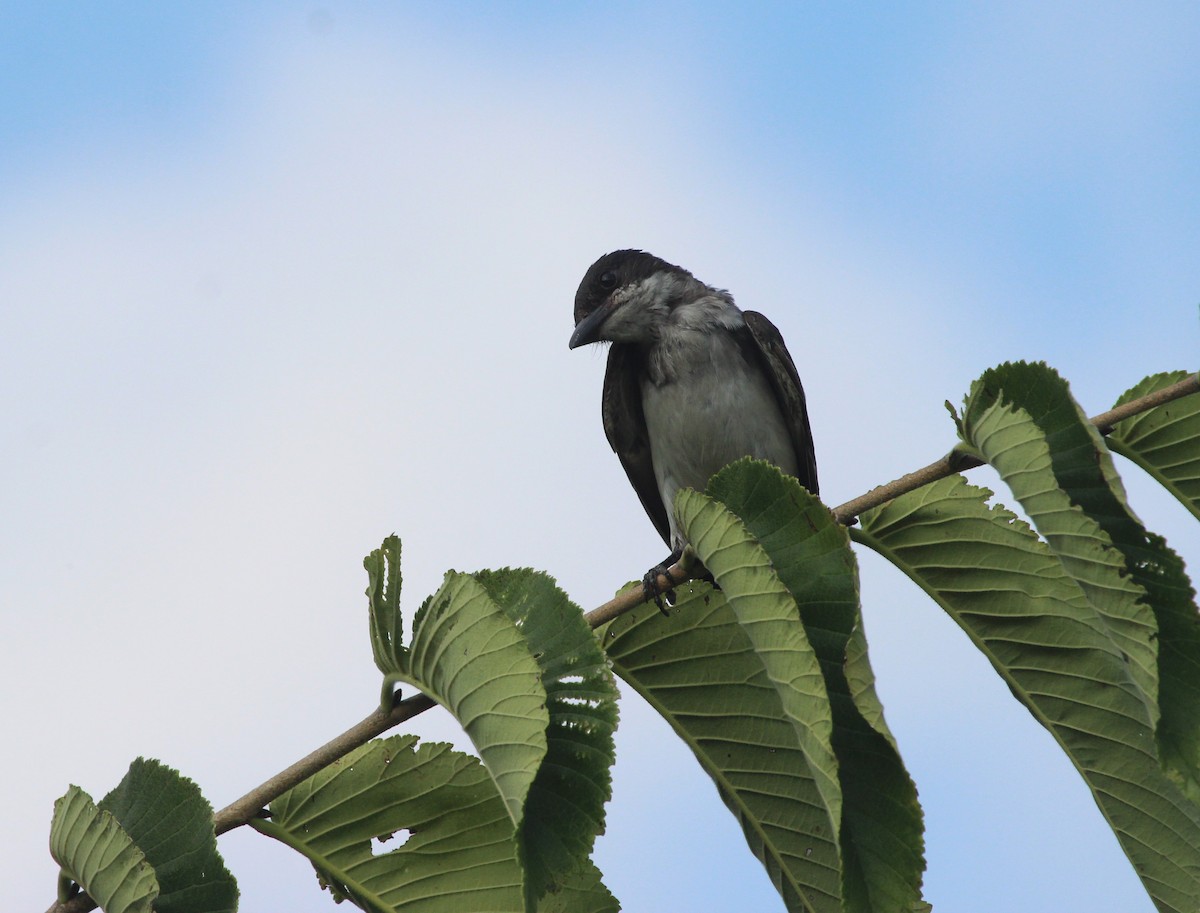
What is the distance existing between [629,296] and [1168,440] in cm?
493

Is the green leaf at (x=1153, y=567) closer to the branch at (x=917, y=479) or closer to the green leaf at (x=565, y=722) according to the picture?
the branch at (x=917, y=479)

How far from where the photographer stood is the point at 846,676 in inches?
74.3

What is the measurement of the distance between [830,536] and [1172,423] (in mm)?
767

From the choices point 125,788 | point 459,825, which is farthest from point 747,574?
point 125,788

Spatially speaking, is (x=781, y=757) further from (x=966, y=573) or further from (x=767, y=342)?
(x=767, y=342)

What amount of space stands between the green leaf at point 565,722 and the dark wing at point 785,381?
4.82 meters


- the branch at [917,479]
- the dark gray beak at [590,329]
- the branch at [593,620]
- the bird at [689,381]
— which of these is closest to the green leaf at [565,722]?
the branch at [593,620]

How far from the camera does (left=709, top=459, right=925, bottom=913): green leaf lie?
76.7 inches

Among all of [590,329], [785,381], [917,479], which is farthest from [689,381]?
[917,479]

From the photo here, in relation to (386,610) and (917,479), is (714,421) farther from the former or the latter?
(386,610)

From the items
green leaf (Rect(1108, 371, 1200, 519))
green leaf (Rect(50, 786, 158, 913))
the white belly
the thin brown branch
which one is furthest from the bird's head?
green leaf (Rect(50, 786, 158, 913))

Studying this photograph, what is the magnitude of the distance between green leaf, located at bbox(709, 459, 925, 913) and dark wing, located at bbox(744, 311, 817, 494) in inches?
189

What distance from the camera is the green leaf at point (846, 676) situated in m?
1.95

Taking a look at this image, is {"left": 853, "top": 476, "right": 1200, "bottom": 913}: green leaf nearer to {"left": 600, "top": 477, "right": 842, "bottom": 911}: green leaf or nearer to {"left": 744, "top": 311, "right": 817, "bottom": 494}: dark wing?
{"left": 600, "top": 477, "right": 842, "bottom": 911}: green leaf
